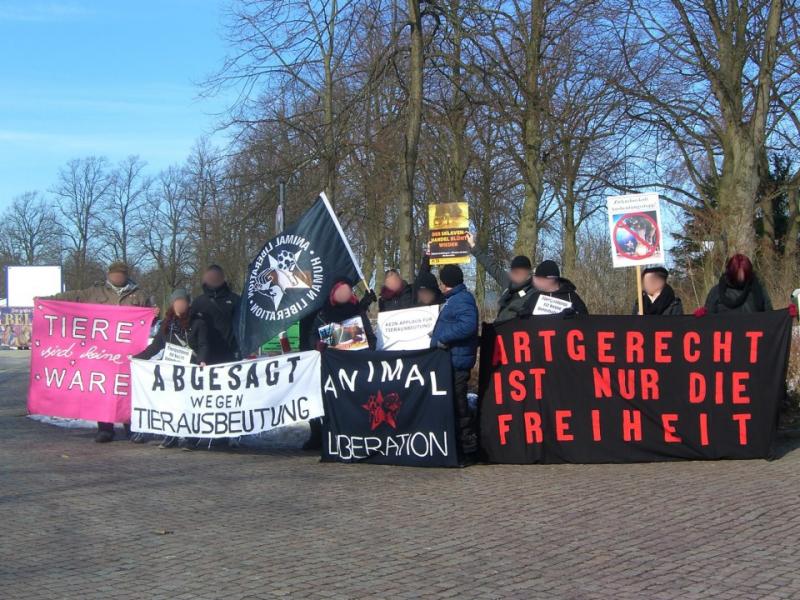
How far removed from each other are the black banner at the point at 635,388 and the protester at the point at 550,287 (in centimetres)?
37

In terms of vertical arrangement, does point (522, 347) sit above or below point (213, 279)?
below

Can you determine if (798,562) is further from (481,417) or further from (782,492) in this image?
(481,417)

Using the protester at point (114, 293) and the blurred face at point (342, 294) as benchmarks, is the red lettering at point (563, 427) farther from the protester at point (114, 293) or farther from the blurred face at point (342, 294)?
the protester at point (114, 293)

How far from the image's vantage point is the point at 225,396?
9922mm

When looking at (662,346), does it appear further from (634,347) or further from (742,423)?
(742,423)

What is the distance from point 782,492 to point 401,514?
3.15m

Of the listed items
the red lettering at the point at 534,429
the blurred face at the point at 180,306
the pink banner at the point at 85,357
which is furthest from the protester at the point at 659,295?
the pink banner at the point at 85,357

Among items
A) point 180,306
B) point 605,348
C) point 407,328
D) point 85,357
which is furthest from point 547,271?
point 85,357

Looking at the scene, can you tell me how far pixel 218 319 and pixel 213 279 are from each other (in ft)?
1.73

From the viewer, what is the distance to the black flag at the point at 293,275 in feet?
33.6

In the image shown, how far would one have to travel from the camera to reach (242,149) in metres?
19.7

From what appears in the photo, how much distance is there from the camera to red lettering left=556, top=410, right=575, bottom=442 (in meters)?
9.08

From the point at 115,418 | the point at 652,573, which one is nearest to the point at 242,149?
the point at 115,418

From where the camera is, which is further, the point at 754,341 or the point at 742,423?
the point at 754,341
